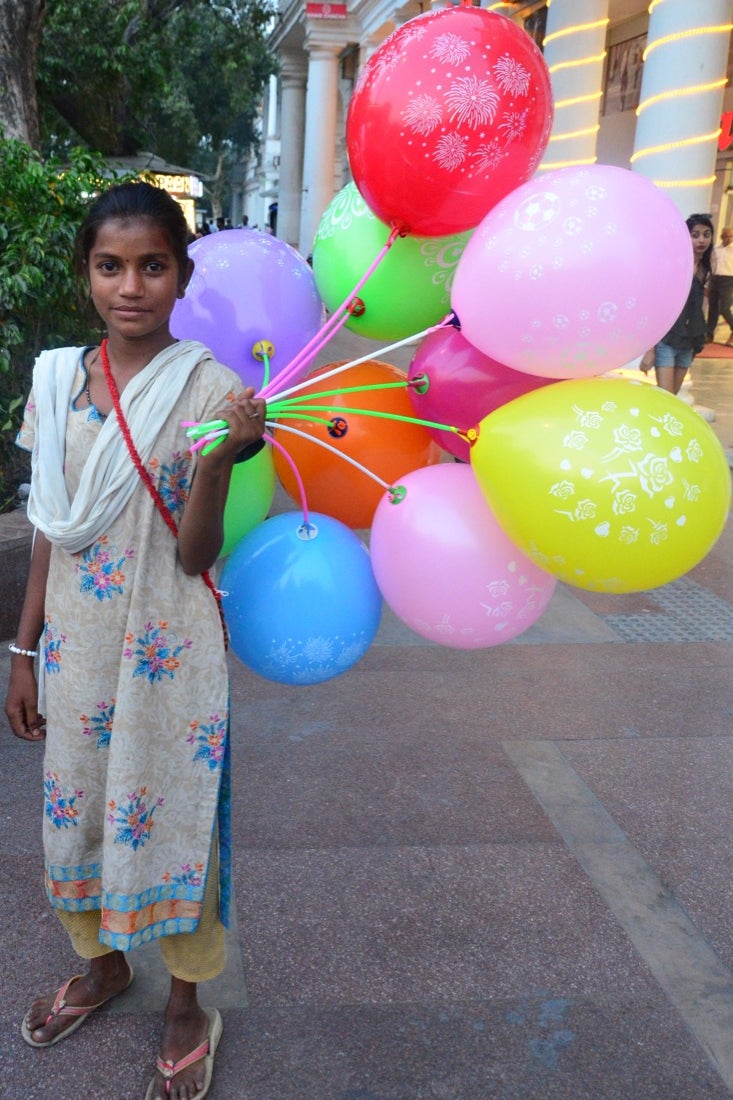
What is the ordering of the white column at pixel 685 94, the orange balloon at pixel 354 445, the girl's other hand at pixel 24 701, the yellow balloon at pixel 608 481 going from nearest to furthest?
the yellow balloon at pixel 608 481, the girl's other hand at pixel 24 701, the orange balloon at pixel 354 445, the white column at pixel 685 94

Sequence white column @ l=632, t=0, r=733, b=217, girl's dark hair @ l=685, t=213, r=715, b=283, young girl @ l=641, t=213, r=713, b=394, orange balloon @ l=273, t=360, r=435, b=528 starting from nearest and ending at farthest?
orange balloon @ l=273, t=360, r=435, b=528, girl's dark hair @ l=685, t=213, r=715, b=283, young girl @ l=641, t=213, r=713, b=394, white column @ l=632, t=0, r=733, b=217

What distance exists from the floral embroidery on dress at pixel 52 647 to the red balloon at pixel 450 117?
1.08 m

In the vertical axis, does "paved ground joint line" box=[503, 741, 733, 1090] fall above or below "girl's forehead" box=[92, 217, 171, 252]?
below

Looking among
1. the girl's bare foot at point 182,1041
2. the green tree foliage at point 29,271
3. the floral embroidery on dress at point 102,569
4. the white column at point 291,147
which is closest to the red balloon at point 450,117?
the floral embroidery on dress at point 102,569

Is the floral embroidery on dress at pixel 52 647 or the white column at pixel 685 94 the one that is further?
the white column at pixel 685 94

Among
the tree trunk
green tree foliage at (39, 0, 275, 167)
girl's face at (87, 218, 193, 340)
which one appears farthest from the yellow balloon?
green tree foliage at (39, 0, 275, 167)

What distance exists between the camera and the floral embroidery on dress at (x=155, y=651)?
1844 mm

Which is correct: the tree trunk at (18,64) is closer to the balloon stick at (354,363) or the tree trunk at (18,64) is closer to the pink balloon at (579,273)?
the balloon stick at (354,363)

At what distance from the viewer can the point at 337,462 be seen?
91.3 inches

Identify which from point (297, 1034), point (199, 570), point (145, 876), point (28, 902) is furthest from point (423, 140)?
point (28, 902)

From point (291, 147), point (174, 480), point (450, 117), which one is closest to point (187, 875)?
point (174, 480)

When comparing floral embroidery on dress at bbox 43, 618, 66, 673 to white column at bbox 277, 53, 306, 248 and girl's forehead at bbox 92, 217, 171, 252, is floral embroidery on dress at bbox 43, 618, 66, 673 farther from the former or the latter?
white column at bbox 277, 53, 306, 248

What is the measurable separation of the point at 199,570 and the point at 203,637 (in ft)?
0.42

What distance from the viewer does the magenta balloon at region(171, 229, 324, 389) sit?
227cm
